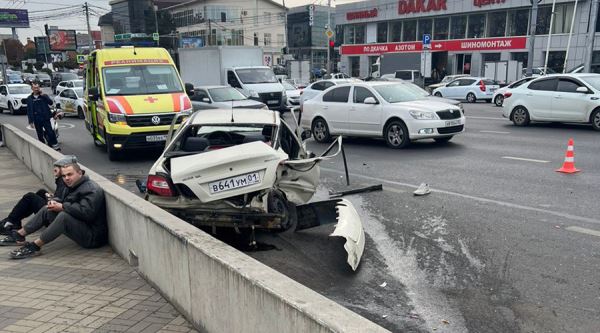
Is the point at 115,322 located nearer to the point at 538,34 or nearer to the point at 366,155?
the point at 366,155

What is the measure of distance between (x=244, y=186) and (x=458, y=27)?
157ft

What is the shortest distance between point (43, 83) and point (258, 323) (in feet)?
227

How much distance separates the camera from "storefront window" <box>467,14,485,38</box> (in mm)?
46125

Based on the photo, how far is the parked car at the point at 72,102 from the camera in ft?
75.5

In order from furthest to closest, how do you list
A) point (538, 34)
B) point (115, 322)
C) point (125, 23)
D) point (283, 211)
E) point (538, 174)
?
1. point (125, 23)
2. point (538, 34)
3. point (538, 174)
4. point (283, 211)
5. point (115, 322)

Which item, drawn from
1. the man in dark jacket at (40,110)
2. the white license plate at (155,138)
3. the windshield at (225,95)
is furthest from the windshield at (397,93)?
the man in dark jacket at (40,110)

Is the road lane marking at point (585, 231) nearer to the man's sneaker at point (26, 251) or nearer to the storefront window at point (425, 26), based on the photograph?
the man's sneaker at point (26, 251)

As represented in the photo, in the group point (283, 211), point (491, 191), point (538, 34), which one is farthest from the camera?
point (538, 34)

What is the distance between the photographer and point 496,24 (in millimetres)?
45219

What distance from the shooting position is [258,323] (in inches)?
119

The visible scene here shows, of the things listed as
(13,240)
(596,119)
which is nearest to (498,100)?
(596,119)

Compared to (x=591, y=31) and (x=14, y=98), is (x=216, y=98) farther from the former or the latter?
(x=591, y=31)

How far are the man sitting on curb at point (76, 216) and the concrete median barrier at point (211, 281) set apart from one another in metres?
0.14

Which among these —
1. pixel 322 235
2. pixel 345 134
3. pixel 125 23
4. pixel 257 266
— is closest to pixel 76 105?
pixel 345 134
